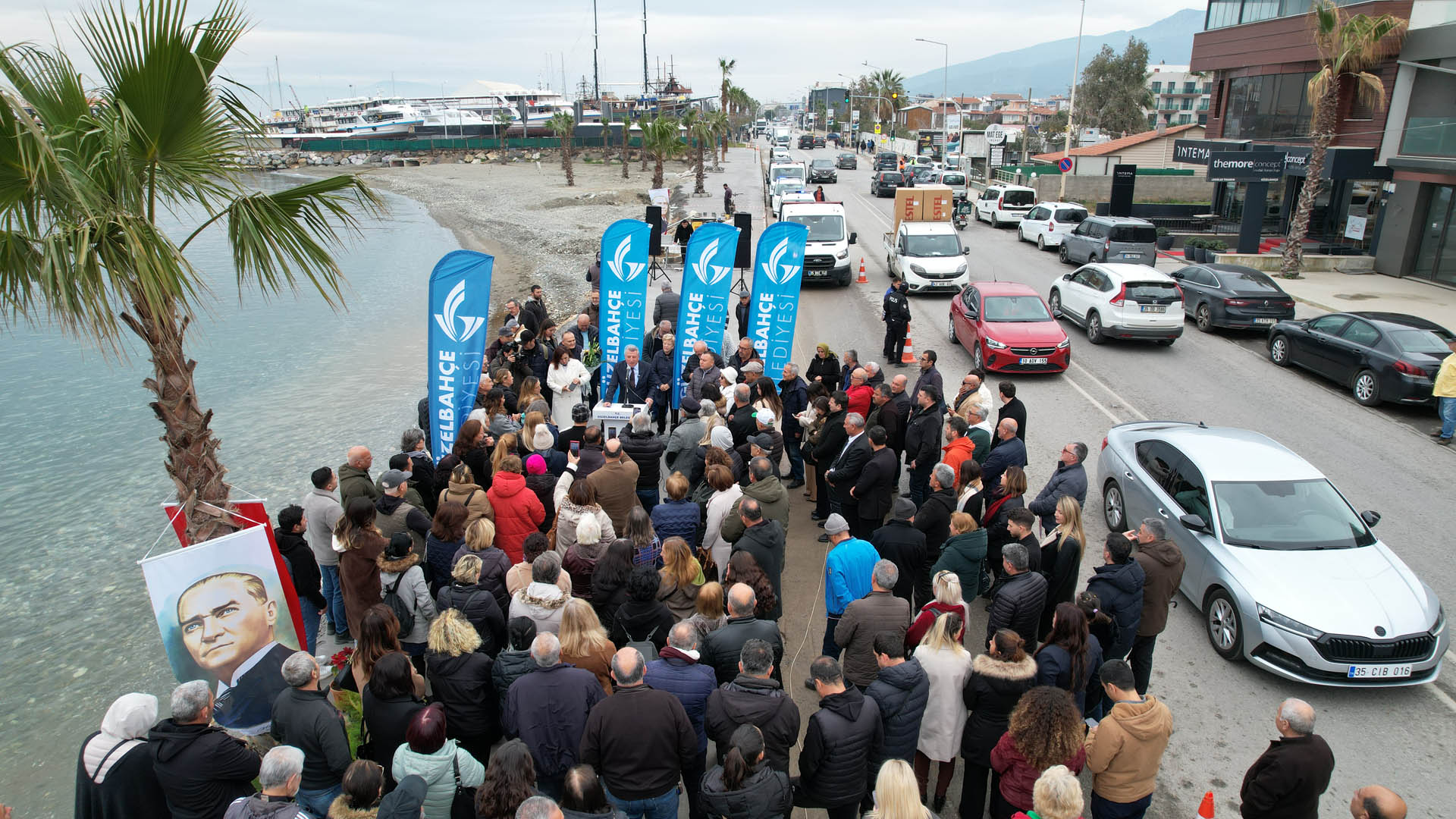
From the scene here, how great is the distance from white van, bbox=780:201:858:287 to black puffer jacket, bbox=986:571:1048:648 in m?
17.0

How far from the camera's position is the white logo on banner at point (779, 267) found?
1380cm

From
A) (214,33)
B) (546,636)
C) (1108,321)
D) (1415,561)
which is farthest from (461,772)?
(1108,321)

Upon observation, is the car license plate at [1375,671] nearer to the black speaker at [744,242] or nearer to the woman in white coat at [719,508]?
the woman in white coat at [719,508]

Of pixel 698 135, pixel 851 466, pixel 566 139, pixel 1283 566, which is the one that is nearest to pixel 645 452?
pixel 851 466

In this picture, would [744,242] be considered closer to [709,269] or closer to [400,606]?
[709,269]

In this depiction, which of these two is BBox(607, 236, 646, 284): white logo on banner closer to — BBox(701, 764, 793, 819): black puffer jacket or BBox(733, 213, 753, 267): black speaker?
BBox(733, 213, 753, 267): black speaker

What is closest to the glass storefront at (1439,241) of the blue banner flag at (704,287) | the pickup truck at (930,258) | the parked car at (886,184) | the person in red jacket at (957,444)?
the pickup truck at (930,258)

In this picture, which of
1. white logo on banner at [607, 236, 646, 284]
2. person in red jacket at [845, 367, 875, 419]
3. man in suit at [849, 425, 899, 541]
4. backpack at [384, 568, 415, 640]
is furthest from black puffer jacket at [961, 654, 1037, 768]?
white logo on banner at [607, 236, 646, 284]

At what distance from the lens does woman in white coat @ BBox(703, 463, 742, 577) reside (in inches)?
286

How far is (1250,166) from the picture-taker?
26594mm

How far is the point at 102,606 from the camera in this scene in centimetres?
1041

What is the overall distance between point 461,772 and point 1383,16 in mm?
30668

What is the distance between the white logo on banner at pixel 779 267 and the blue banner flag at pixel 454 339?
510cm

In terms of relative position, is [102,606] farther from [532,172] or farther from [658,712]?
[532,172]
